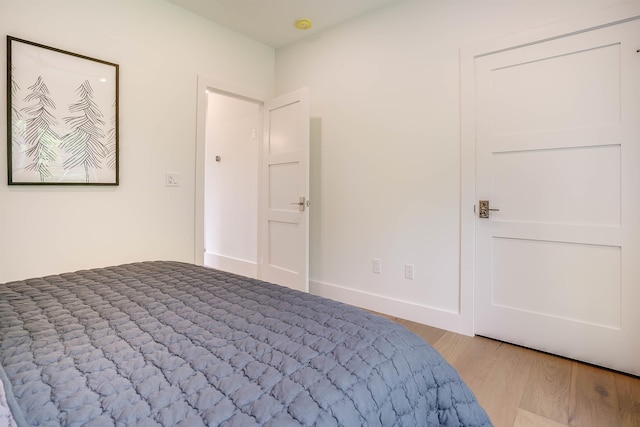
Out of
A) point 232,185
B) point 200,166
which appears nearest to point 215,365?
point 200,166

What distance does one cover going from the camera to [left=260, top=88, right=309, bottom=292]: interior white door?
119 inches

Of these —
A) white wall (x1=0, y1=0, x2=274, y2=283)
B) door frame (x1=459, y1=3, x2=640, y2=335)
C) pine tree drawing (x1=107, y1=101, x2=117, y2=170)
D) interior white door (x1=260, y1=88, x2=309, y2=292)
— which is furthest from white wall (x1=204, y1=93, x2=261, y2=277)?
door frame (x1=459, y1=3, x2=640, y2=335)

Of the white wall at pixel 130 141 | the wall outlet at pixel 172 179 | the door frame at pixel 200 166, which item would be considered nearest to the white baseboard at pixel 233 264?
the door frame at pixel 200 166

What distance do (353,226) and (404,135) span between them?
3.03ft

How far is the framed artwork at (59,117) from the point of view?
6.49 feet

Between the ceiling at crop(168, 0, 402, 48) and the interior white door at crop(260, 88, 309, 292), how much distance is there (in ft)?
2.08

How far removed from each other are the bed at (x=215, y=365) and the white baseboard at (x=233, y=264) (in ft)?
8.61

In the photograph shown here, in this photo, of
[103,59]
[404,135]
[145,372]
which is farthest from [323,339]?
[103,59]

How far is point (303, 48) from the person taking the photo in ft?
11.0

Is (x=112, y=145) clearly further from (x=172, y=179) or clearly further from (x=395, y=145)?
(x=395, y=145)

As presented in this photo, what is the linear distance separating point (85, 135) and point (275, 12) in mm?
1830

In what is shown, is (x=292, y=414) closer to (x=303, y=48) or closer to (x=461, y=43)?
(x=461, y=43)

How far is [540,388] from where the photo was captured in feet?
5.59

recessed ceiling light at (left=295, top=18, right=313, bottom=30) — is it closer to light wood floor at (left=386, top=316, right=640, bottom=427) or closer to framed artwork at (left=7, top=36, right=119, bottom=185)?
framed artwork at (left=7, top=36, right=119, bottom=185)
